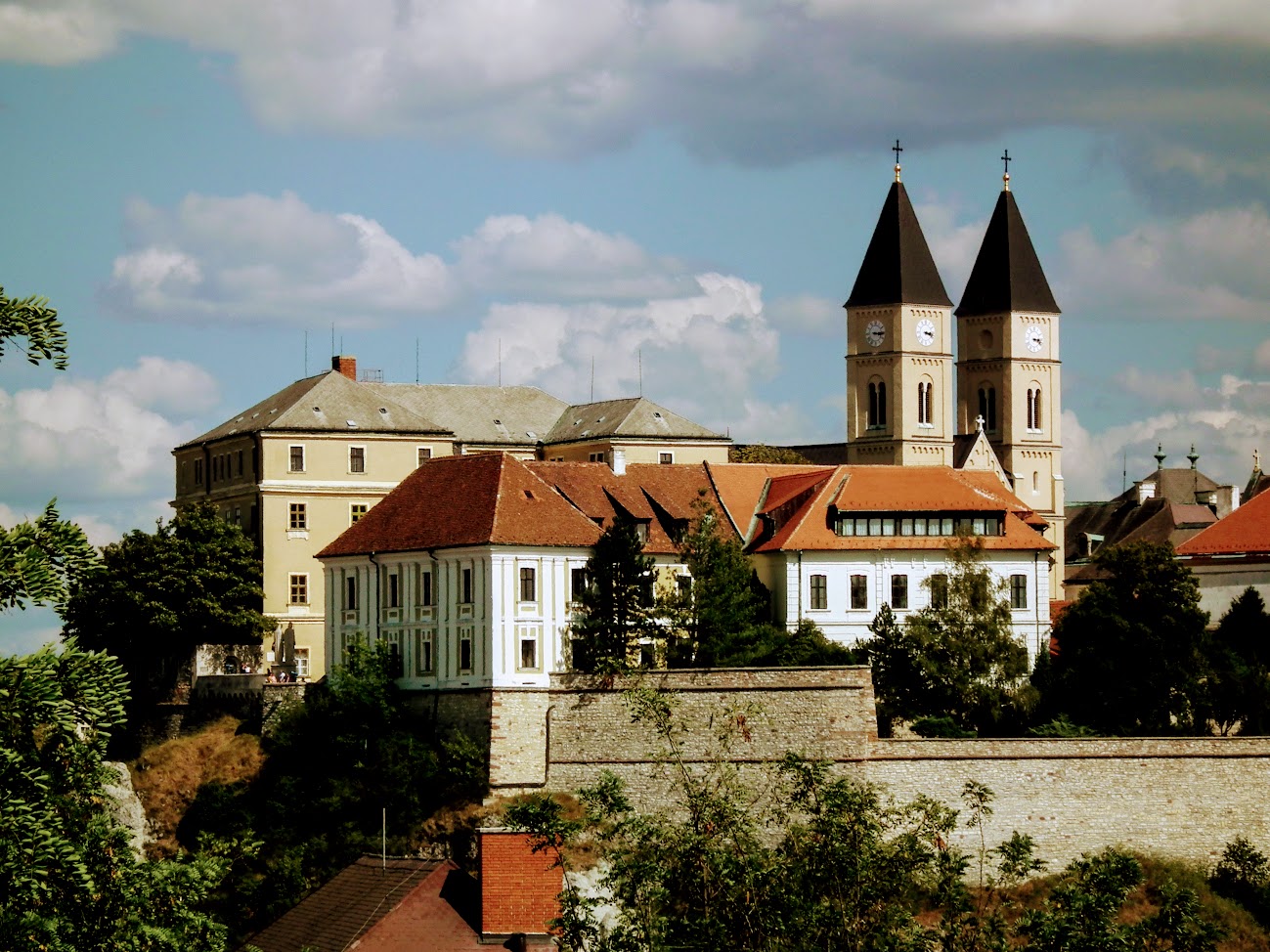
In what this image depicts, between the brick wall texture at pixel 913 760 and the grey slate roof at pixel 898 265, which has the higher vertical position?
the grey slate roof at pixel 898 265

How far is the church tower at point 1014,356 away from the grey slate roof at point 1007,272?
5 centimetres

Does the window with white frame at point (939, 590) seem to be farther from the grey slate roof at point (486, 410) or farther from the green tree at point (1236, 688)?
the grey slate roof at point (486, 410)

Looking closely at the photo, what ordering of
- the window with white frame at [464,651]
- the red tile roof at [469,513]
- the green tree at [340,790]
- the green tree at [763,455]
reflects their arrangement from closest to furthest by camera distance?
the green tree at [340,790]
the window with white frame at [464,651]
the red tile roof at [469,513]
the green tree at [763,455]

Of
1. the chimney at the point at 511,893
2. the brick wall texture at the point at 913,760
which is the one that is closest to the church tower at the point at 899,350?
the brick wall texture at the point at 913,760

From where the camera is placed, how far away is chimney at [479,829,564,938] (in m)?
46.5

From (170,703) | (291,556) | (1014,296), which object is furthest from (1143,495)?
(170,703)

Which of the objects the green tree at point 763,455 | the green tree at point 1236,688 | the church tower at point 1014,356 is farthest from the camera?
the church tower at point 1014,356

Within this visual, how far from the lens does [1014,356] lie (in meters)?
111

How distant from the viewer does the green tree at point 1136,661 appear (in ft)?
204

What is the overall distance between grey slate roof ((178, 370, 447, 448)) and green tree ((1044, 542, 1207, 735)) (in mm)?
25649

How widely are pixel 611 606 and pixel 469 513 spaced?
4934 mm

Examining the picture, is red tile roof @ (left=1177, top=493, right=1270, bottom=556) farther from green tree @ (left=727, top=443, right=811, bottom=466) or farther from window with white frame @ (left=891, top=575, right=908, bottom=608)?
green tree @ (left=727, top=443, right=811, bottom=466)

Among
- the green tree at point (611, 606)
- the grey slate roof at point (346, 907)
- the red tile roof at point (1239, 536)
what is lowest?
the grey slate roof at point (346, 907)

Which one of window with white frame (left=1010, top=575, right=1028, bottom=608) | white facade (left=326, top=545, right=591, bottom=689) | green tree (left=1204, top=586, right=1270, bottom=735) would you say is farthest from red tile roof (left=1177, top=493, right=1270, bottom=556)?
white facade (left=326, top=545, right=591, bottom=689)
